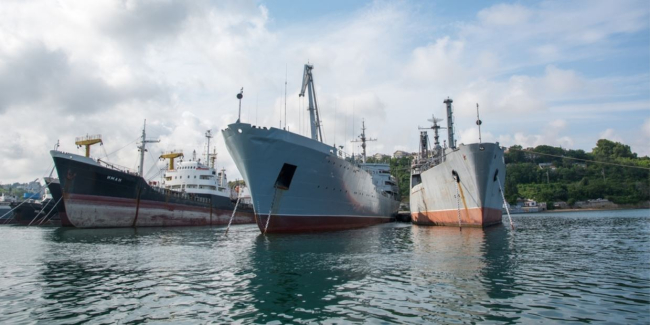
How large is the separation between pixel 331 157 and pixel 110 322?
19043mm

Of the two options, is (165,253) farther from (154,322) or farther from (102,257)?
(154,322)

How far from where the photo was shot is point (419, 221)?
36.6 m

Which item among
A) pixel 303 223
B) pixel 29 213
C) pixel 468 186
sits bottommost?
pixel 303 223

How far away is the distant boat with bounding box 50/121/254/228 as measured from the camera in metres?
30.0

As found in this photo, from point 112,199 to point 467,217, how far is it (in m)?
29.6

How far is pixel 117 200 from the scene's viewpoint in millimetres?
32500

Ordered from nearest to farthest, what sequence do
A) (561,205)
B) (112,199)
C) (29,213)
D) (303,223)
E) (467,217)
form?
(303,223), (467,217), (112,199), (29,213), (561,205)

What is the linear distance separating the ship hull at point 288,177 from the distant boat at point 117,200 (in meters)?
14.9

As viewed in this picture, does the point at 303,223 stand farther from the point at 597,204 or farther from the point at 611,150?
the point at 611,150

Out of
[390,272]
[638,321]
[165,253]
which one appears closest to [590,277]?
[638,321]

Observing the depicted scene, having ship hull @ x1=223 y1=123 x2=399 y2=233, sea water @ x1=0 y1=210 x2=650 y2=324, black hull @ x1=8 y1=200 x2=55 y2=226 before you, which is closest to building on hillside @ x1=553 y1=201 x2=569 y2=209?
ship hull @ x1=223 y1=123 x2=399 y2=233

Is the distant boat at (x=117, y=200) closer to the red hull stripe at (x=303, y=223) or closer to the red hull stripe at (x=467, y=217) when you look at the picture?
the red hull stripe at (x=303, y=223)

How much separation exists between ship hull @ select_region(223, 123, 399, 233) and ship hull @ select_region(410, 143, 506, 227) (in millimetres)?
8048

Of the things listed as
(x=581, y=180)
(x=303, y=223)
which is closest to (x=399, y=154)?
(x=581, y=180)
